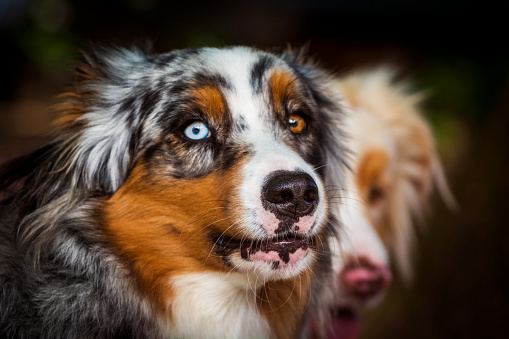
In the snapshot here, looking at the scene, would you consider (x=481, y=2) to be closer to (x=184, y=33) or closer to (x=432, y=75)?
(x=432, y=75)

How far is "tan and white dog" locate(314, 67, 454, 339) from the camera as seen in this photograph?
295 centimetres

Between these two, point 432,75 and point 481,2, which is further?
point 432,75

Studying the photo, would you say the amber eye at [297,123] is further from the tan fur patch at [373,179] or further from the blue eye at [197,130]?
the tan fur patch at [373,179]

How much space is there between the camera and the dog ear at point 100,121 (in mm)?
2236

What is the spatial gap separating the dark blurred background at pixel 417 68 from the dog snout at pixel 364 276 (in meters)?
0.97

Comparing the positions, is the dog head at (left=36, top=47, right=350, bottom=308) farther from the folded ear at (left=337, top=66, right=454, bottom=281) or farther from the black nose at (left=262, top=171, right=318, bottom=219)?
the folded ear at (left=337, top=66, right=454, bottom=281)

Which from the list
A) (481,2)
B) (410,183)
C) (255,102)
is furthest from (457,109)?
(255,102)

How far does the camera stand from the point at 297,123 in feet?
8.09

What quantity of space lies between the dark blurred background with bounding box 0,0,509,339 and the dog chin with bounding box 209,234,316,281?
1.99 metres

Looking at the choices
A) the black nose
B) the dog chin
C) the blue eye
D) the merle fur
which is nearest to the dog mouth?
the dog chin

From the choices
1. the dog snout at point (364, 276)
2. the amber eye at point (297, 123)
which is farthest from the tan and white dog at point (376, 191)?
the amber eye at point (297, 123)

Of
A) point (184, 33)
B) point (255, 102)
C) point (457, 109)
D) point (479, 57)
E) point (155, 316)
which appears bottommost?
point (155, 316)

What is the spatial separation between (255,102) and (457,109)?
5526 mm

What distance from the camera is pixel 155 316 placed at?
220cm
